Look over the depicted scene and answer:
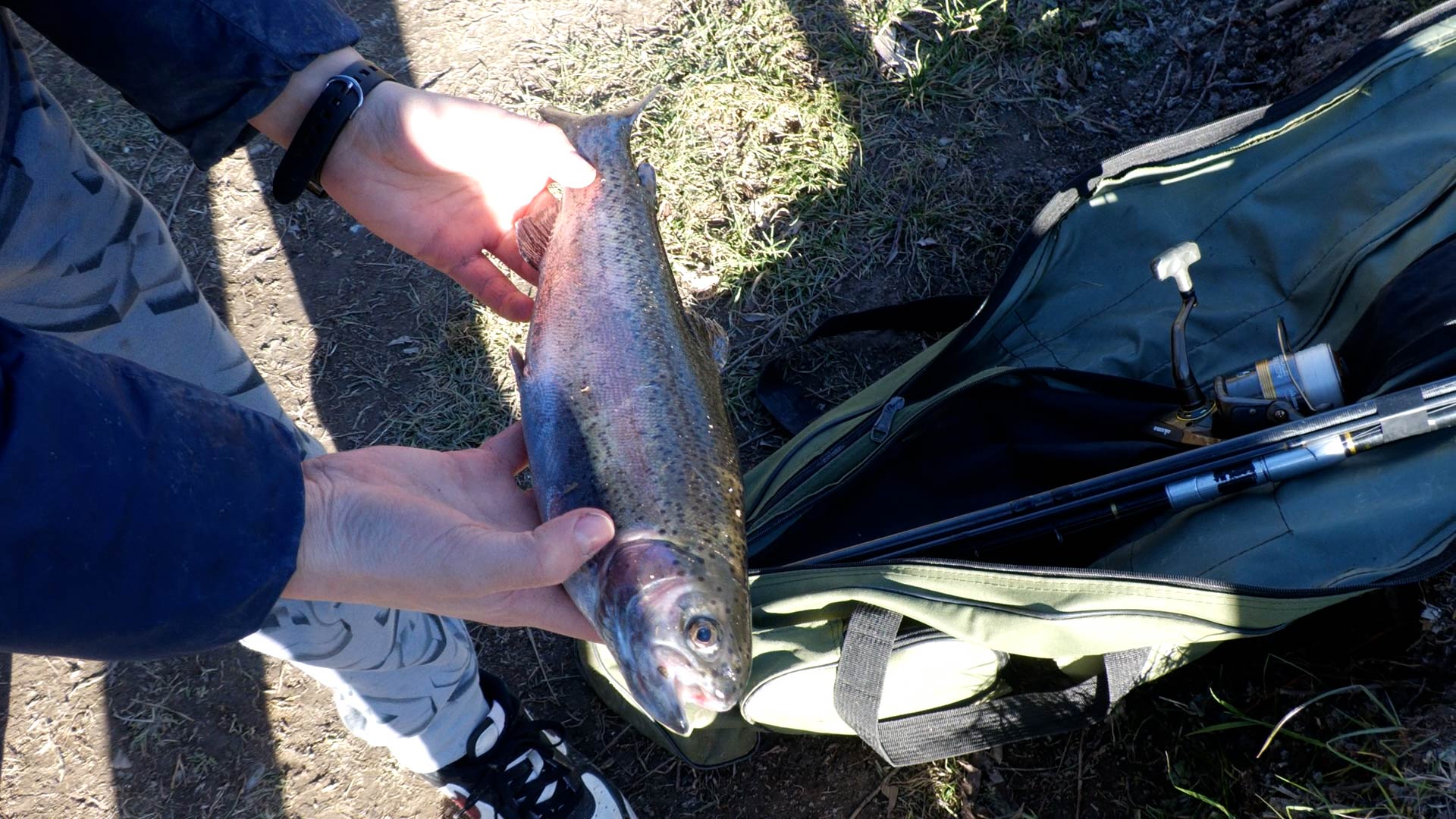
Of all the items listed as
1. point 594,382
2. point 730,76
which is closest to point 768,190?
point 730,76

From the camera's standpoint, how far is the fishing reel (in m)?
2.51

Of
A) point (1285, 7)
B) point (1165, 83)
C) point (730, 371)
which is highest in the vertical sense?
point (1285, 7)

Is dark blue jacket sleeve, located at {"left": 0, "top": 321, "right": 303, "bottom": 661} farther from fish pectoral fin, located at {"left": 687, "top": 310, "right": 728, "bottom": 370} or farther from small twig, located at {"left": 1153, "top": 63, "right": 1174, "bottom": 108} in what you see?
small twig, located at {"left": 1153, "top": 63, "right": 1174, "bottom": 108}

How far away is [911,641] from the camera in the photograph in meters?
2.36

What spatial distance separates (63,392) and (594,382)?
1.20 meters

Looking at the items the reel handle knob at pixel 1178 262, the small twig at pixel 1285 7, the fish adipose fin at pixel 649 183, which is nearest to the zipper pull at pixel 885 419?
the reel handle knob at pixel 1178 262

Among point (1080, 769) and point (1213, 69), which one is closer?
point (1080, 769)

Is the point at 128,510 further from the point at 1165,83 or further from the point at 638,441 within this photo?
the point at 1165,83

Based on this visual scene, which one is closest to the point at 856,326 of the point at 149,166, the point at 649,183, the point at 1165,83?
the point at 649,183

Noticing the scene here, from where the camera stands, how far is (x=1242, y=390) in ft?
8.64

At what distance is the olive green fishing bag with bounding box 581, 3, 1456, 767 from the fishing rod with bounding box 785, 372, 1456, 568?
0.25ft

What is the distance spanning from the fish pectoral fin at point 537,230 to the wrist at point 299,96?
Result: 621 mm

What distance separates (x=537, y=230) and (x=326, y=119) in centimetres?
63

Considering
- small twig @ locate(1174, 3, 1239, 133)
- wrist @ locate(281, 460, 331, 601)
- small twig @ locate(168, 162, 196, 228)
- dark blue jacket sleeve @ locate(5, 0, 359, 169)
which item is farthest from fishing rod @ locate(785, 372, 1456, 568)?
small twig @ locate(168, 162, 196, 228)
